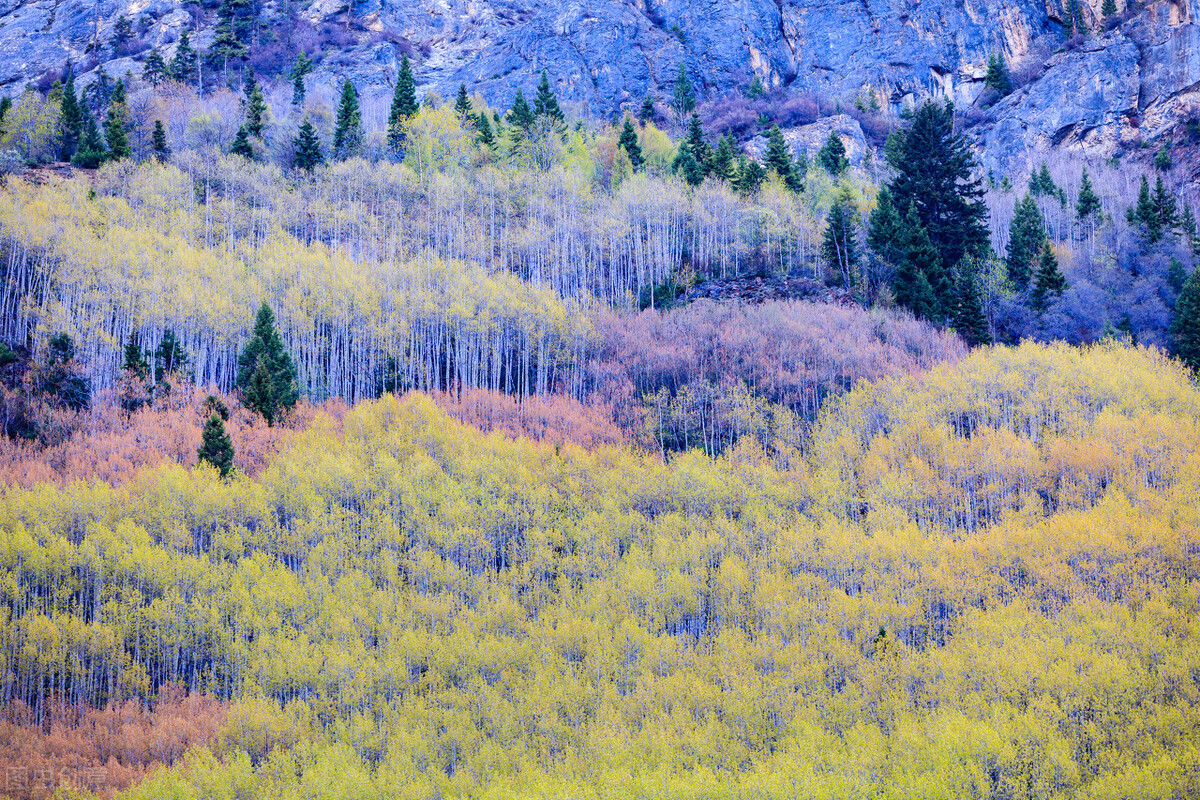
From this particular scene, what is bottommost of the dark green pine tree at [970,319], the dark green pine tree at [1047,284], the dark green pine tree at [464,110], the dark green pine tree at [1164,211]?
the dark green pine tree at [970,319]

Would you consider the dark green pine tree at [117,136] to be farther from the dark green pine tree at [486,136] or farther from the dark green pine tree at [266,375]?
the dark green pine tree at [266,375]

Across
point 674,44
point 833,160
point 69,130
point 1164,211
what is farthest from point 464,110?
point 1164,211

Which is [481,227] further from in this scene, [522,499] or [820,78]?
[820,78]

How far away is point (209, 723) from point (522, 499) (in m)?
19.5

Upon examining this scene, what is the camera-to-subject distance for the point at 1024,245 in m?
59.7

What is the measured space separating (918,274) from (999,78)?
68263mm

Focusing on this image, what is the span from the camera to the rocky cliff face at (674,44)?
338 feet

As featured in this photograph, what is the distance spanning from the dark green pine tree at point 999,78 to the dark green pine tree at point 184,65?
326 ft

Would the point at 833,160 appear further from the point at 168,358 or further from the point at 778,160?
the point at 168,358

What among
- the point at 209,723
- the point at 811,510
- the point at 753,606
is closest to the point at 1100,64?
the point at 811,510

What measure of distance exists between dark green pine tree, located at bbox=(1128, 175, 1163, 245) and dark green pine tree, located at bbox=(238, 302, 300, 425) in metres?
61.5

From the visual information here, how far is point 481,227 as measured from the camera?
69938 millimetres

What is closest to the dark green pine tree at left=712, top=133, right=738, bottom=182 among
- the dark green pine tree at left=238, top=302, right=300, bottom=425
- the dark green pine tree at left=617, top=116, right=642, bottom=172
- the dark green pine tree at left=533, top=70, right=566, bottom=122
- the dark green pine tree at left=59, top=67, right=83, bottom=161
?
the dark green pine tree at left=617, top=116, right=642, bottom=172

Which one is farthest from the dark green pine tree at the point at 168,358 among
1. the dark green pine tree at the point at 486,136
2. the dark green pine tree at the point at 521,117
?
the dark green pine tree at the point at 521,117
